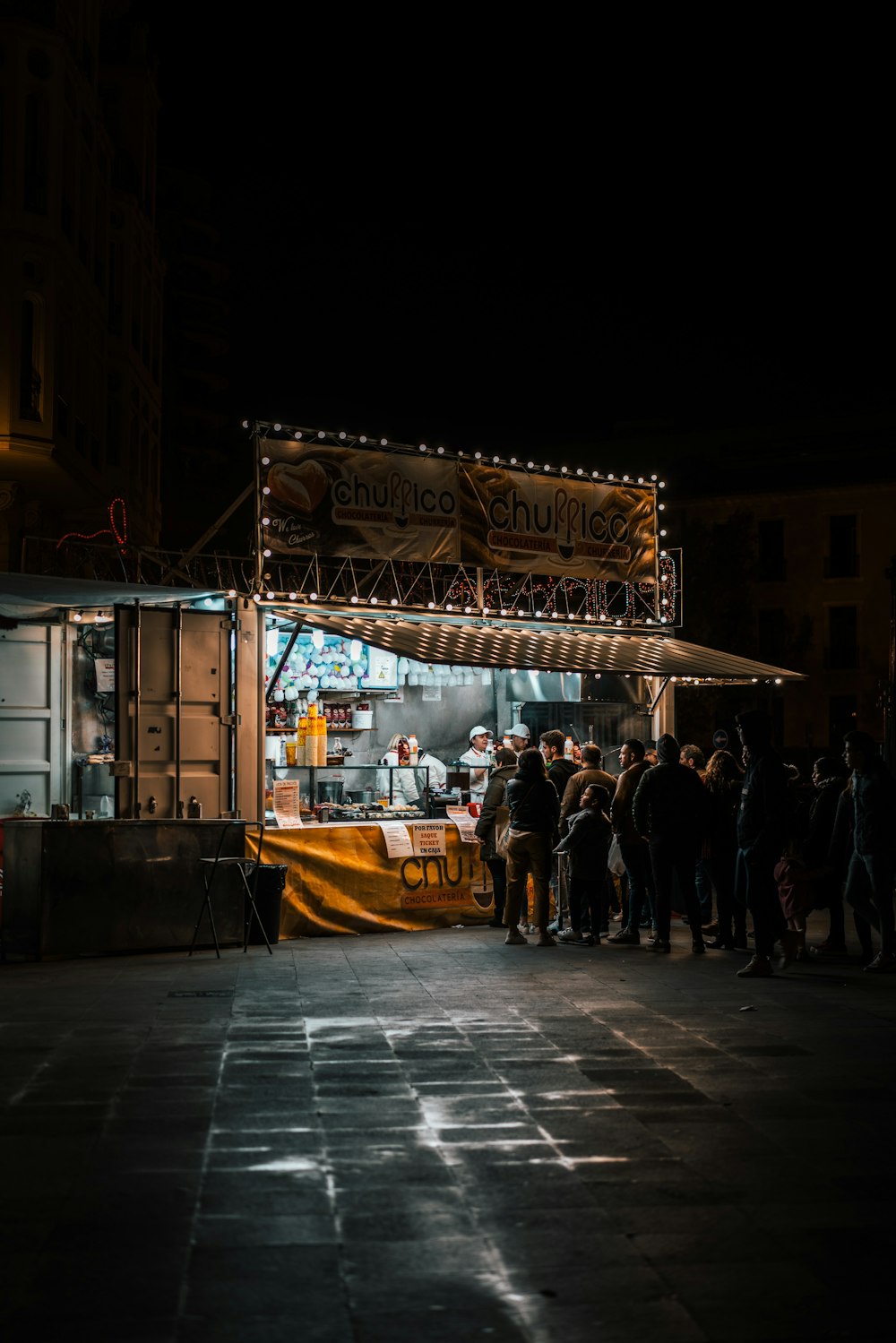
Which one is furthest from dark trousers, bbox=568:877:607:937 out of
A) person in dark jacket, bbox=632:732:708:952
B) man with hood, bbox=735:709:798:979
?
man with hood, bbox=735:709:798:979

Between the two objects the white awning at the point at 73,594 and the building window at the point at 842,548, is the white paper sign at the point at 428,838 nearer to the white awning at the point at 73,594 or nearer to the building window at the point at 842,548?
the white awning at the point at 73,594

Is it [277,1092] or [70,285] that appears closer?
[277,1092]

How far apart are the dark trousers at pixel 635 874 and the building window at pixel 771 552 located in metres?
38.9

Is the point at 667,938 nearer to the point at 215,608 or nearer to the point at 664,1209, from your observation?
the point at 215,608

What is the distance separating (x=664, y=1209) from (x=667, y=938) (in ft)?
26.4

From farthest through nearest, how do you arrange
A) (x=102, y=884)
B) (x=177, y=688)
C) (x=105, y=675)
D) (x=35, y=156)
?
(x=35, y=156) < (x=105, y=675) < (x=177, y=688) < (x=102, y=884)

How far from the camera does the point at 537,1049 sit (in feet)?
27.0

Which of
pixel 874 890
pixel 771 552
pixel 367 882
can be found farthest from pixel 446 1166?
pixel 771 552

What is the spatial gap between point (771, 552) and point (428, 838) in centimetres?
3873

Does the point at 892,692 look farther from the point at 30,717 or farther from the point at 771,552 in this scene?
the point at 771,552

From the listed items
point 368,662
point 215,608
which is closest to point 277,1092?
point 215,608

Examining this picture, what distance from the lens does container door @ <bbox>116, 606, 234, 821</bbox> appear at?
45.9 feet

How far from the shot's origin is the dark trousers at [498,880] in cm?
1511

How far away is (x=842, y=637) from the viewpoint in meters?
50.8
